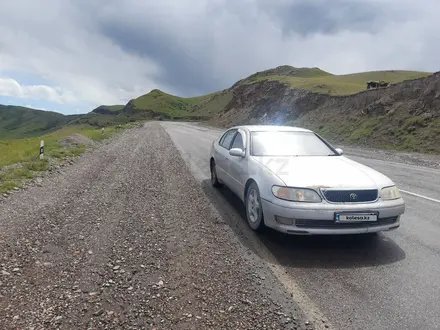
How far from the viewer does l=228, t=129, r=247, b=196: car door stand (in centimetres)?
597

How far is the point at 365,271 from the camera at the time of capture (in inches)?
157

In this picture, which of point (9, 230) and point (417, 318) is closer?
point (417, 318)

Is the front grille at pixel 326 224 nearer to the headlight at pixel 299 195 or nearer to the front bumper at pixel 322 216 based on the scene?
the front bumper at pixel 322 216

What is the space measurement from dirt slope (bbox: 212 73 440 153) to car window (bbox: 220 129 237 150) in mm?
16374

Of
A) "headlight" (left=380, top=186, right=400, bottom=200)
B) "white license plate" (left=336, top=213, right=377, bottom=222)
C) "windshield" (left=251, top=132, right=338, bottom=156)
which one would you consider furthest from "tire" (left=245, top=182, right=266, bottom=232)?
"headlight" (left=380, top=186, right=400, bottom=200)

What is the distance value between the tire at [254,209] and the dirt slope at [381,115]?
18.1 meters

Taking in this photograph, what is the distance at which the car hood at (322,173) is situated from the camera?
15.0ft

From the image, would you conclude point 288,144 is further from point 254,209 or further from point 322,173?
point 254,209

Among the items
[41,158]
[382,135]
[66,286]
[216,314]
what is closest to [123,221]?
[66,286]

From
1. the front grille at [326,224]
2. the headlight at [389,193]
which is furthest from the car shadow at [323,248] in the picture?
the headlight at [389,193]

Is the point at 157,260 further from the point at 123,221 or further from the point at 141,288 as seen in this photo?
the point at 123,221

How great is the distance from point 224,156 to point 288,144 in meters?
1.54

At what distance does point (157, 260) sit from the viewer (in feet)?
13.6

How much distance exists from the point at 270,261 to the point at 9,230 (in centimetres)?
380
